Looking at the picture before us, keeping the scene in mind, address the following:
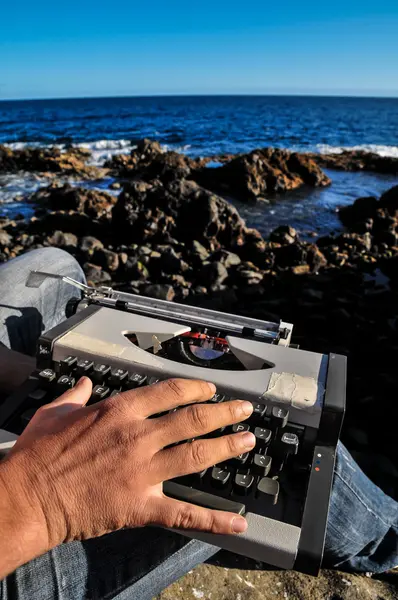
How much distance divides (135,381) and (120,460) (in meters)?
0.48

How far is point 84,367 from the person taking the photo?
5.45 feet

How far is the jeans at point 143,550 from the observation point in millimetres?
1382

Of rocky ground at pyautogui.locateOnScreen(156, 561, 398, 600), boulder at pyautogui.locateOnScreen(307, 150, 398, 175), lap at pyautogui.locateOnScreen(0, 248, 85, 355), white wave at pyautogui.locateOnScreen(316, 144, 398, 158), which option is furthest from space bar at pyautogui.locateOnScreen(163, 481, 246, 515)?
white wave at pyautogui.locateOnScreen(316, 144, 398, 158)

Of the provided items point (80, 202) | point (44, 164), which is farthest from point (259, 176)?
point (44, 164)

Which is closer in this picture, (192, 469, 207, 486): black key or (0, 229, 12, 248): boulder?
(192, 469, 207, 486): black key

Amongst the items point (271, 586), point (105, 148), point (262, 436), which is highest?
point (105, 148)

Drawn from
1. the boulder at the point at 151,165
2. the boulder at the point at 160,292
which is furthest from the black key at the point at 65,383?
the boulder at the point at 151,165

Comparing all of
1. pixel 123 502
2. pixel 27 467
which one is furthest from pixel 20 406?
pixel 123 502

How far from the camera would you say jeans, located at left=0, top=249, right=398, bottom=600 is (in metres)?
1.38

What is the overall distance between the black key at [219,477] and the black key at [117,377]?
18.0 inches

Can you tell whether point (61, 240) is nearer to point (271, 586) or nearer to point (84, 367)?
point (84, 367)

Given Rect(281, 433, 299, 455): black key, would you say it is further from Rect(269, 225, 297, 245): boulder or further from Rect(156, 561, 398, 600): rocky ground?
Rect(269, 225, 297, 245): boulder

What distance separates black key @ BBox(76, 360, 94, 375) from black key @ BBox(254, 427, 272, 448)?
2.14ft

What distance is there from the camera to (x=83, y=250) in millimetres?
7508
